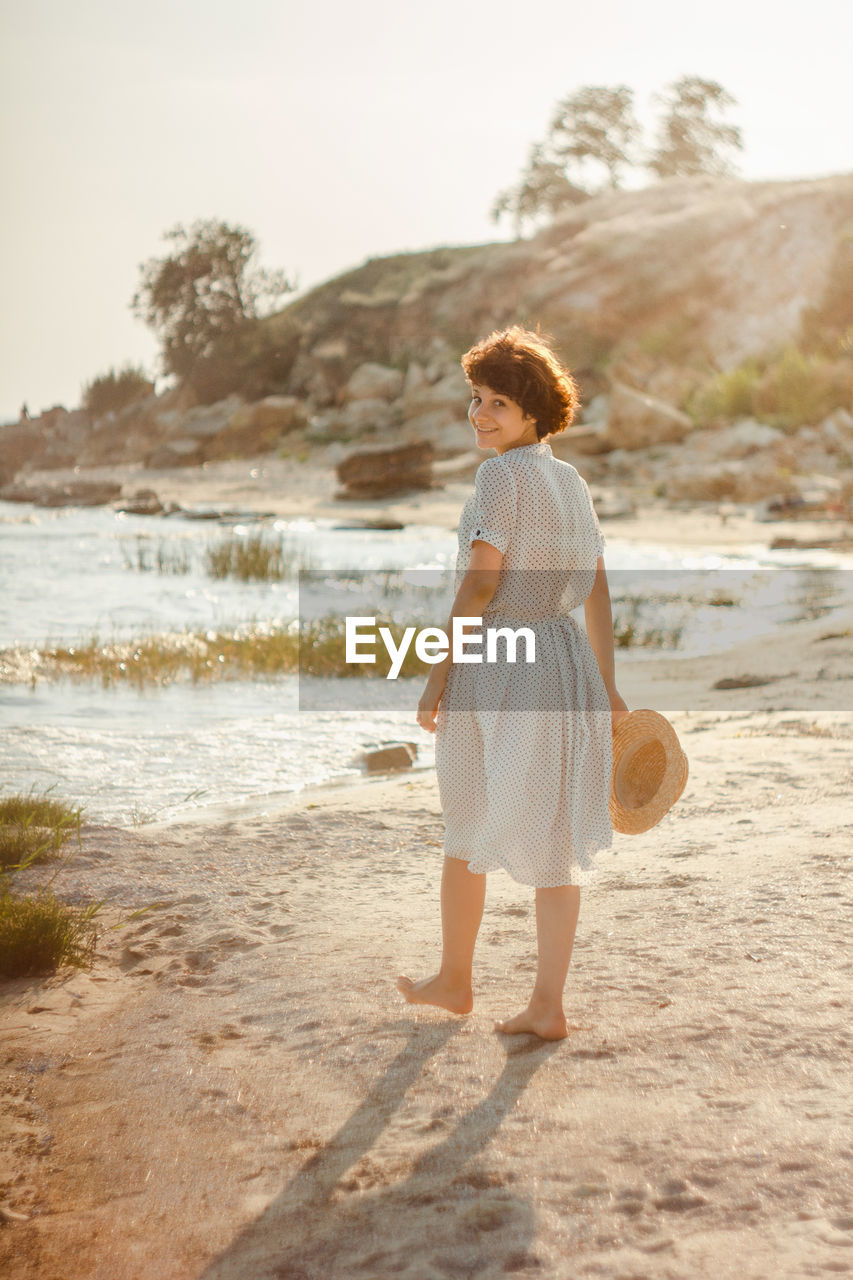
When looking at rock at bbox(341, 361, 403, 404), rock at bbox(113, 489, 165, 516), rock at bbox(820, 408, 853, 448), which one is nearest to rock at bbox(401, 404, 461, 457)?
rock at bbox(341, 361, 403, 404)

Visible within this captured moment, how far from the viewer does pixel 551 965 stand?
3.03m

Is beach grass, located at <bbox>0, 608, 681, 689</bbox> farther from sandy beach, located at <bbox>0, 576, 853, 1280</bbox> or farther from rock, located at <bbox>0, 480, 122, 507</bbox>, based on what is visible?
rock, located at <bbox>0, 480, 122, 507</bbox>

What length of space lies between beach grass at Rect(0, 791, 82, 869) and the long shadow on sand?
7.15 ft

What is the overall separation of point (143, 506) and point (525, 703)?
92.3ft

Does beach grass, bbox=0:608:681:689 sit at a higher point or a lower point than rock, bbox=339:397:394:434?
lower

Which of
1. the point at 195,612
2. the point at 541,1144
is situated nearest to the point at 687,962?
the point at 541,1144

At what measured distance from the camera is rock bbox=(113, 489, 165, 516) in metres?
29.7

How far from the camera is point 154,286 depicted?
54188 millimetres

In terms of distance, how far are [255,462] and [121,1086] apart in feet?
120

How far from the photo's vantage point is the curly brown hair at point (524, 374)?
122 inches

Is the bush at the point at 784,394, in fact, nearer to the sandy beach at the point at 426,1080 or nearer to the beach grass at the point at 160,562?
the beach grass at the point at 160,562

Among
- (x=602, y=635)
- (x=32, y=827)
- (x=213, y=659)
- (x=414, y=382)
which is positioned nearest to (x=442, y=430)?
(x=414, y=382)

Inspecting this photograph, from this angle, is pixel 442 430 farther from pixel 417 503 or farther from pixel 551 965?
pixel 551 965

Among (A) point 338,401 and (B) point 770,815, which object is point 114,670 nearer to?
(B) point 770,815
